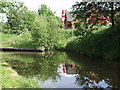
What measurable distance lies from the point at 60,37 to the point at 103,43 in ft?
48.8

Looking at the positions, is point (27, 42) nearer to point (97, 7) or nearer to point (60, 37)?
point (60, 37)

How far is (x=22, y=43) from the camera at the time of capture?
33.4m

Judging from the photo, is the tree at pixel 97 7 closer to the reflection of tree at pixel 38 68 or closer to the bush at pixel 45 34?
the reflection of tree at pixel 38 68

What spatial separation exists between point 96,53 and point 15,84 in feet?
38.6

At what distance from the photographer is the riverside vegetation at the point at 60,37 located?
571 inches

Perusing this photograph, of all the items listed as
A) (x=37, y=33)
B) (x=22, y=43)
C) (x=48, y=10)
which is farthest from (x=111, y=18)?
(x=48, y=10)

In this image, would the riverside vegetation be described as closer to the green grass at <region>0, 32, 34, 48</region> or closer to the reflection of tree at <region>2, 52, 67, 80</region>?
the green grass at <region>0, 32, 34, 48</region>

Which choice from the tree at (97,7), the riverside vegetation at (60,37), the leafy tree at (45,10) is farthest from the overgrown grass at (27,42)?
the leafy tree at (45,10)

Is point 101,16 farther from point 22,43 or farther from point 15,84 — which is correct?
point 22,43

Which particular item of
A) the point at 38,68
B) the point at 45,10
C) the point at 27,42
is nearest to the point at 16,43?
the point at 27,42

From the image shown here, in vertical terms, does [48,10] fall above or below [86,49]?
above

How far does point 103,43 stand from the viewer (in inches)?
680

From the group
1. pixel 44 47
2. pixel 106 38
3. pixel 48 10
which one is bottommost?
pixel 44 47

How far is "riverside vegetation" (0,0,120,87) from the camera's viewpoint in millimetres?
14500
